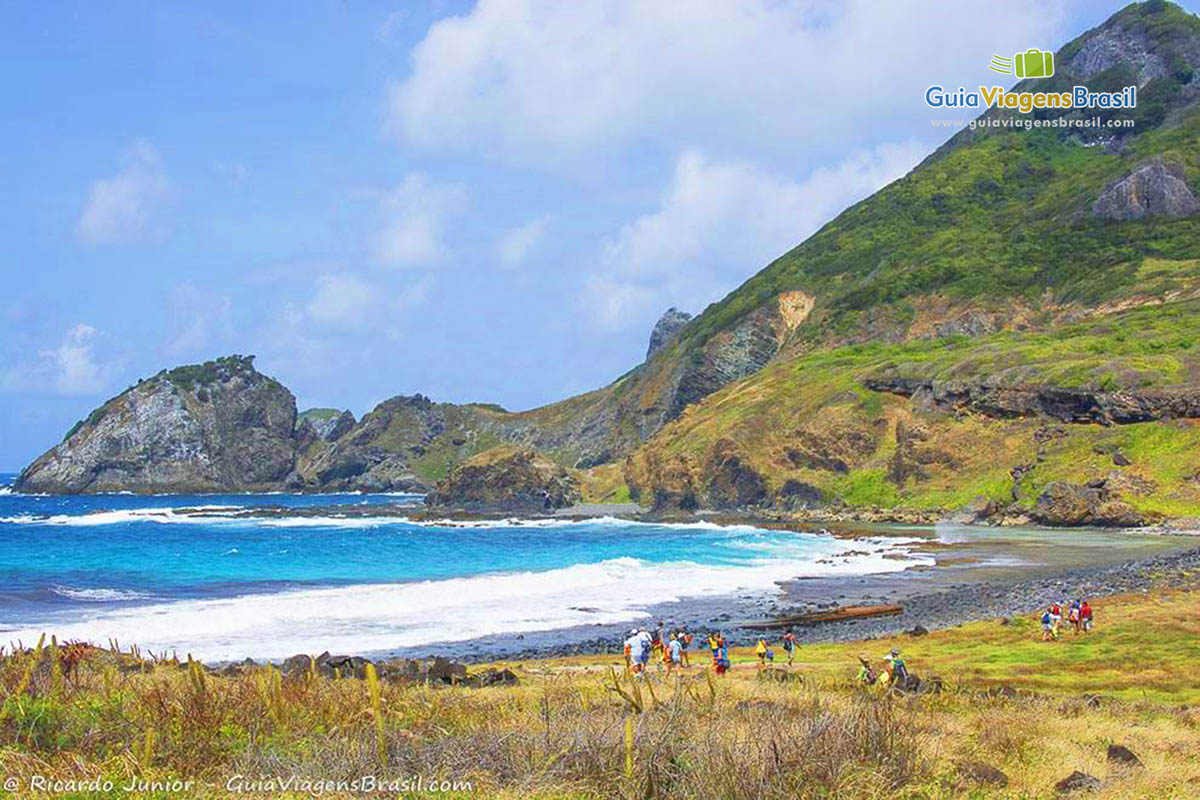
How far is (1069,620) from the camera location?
93.3 feet

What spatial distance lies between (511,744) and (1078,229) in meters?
143

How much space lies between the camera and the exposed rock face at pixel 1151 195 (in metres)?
128

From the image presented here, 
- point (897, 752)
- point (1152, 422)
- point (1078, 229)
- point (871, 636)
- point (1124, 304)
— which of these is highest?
point (1078, 229)

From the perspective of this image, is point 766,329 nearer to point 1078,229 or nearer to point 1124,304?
point 1078,229

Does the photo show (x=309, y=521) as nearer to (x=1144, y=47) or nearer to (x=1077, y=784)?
(x=1077, y=784)

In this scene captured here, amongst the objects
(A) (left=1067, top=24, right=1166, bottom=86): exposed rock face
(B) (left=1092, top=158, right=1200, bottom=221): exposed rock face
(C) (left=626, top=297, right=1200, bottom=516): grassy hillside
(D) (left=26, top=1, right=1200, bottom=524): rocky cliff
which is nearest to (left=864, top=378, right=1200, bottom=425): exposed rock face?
(D) (left=26, top=1, right=1200, bottom=524): rocky cliff

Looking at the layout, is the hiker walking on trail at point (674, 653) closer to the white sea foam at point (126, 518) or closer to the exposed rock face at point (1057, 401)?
the exposed rock face at point (1057, 401)

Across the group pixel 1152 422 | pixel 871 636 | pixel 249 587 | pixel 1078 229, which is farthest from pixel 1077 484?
pixel 1078 229

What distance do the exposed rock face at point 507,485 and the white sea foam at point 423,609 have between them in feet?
211

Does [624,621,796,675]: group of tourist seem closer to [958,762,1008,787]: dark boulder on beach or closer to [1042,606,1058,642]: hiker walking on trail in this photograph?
[1042,606,1058,642]: hiker walking on trail

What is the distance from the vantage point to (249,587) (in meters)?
45.6

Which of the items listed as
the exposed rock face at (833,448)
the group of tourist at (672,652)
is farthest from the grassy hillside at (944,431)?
the group of tourist at (672,652)

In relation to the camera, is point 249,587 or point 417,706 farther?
point 249,587

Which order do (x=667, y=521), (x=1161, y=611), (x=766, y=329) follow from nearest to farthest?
(x=1161, y=611) → (x=667, y=521) → (x=766, y=329)
